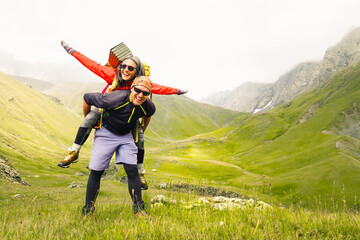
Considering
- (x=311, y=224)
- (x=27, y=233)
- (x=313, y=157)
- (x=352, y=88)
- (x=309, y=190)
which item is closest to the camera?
(x=27, y=233)

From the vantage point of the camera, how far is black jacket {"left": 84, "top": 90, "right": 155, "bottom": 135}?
509 cm

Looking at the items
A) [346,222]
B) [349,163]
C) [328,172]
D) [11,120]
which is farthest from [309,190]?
[11,120]

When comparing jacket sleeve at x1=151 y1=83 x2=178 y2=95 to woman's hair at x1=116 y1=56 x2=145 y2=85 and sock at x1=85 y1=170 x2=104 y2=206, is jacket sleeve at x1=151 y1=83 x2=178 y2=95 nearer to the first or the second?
woman's hair at x1=116 y1=56 x2=145 y2=85

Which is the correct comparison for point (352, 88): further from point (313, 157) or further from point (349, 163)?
point (349, 163)

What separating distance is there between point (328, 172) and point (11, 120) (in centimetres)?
14237

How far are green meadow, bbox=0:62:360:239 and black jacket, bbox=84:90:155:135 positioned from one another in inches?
78.3

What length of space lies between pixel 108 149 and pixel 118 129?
0.56 m

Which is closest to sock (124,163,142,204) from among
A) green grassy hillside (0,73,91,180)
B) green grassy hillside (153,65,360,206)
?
green grassy hillside (153,65,360,206)

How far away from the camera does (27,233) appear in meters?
2.71

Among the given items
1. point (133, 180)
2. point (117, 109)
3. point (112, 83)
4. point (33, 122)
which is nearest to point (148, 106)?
point (117, 109)

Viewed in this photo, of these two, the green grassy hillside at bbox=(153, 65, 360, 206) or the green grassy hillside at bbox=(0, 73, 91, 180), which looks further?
the green grassy hillside at bbox=(0, 73, 91, 180)

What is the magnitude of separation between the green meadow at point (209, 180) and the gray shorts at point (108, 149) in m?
1.09

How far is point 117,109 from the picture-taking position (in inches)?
204

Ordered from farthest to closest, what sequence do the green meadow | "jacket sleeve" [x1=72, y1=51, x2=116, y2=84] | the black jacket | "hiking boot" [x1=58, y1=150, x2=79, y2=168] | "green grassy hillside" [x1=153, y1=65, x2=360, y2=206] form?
"green grassy hillside" [x1=153, y1=65, x2=360, y2=206], "jacket sleeve" [x1=72, y1=51, x2=116, y2=84], the black jacket, "hiking boot" [x1=58, y1=150, x2=79, y2=168], the green meadow
